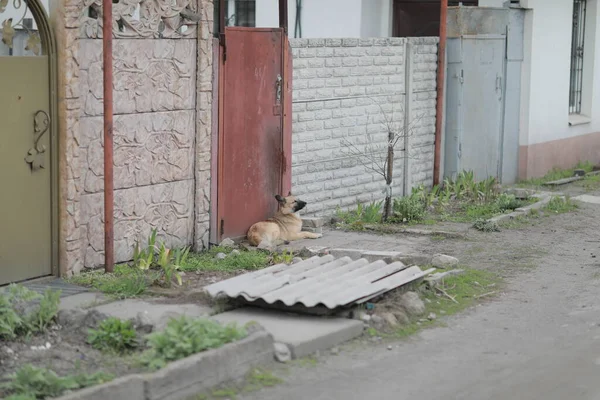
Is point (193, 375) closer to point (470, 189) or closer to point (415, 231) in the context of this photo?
point (415, 231)

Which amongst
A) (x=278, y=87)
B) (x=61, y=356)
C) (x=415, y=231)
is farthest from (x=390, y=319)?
(x=278, y=87)

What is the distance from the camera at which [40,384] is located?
18.9 feet

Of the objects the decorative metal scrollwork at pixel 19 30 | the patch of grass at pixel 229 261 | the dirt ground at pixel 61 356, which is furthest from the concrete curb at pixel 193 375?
the decorative metal scrollwork at pixel 19 30

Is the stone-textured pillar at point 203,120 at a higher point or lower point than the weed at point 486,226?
higher

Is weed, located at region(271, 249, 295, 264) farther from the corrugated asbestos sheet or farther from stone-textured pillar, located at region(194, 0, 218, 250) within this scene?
stone-textured pillar, located at region(194, 0, 218, 250)

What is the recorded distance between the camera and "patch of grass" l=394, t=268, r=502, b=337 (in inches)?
318

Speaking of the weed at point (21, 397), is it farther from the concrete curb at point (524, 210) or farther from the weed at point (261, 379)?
the concrete curb at point (524, 210)

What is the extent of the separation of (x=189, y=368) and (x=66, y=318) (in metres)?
1.60

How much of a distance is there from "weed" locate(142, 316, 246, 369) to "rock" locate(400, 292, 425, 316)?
1.88 meters

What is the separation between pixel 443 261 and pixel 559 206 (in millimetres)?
4722

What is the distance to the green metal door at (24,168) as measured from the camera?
8469 mm

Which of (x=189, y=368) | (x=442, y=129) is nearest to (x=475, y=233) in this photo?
(x=442, y=129)

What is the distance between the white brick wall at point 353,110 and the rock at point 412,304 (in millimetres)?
3902

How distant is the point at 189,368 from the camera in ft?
20.1
